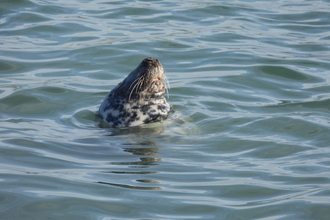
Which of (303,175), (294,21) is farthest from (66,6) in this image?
(303,175)

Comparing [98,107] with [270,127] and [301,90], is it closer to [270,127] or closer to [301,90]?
[270,127]

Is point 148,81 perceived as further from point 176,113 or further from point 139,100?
point 176,113

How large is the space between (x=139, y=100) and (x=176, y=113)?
0.56 m

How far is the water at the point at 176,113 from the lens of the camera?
195 inches

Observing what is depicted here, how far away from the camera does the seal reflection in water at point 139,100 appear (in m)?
7.30

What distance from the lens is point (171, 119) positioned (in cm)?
750

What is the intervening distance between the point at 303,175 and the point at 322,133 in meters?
1.49

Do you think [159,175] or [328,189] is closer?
[328,189]

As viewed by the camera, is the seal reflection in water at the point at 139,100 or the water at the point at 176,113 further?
the seal reflection in water at the point at 139,100

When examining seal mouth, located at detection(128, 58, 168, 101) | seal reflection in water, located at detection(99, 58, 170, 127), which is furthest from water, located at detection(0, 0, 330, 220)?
seal mouth, located at detection(128, 58, 168, 101)

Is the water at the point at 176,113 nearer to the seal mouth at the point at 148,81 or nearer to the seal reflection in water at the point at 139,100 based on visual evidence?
the seal reflection in water at the point at 139,100

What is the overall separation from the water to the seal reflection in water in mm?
245

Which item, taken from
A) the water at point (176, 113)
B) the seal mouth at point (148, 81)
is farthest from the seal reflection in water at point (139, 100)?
the water at point (176, 113)

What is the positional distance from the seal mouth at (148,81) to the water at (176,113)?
479 millimetres
